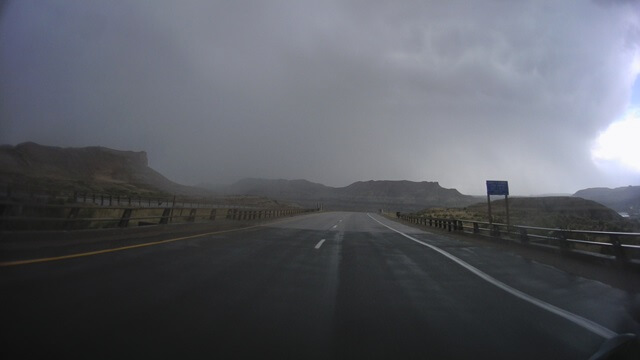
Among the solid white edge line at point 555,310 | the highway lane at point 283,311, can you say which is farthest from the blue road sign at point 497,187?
the solid white edge line at point 555,310

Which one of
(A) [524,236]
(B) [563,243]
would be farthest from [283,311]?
(A) [524,236]

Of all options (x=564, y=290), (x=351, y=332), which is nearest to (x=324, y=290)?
(x=351, y=332)

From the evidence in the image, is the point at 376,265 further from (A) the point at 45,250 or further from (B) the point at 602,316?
(A) the point at 45,250

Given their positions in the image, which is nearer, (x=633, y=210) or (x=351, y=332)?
(x=351, y=332)

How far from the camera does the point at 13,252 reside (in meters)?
10.8

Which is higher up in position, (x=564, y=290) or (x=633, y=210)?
(x=633, y=210)

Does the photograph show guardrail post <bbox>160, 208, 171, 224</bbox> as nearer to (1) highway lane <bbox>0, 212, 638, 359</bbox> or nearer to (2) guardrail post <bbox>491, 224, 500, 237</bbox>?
(1) highway lane <bbox>0, 212, 638, 359</bbox>

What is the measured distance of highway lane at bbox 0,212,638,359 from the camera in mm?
5031

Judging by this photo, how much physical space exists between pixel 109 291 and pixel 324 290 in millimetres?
3839

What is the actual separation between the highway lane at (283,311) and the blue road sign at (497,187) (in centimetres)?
1707

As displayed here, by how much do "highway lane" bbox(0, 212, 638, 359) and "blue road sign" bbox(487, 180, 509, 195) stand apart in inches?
672

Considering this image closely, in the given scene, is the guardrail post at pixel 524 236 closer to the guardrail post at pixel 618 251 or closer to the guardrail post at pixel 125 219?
the guardrail post at pixel 618 251

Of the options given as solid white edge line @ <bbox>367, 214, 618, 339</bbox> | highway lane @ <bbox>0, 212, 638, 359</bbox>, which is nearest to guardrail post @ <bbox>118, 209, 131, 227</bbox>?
highway lane @ <bbox>0, 212, 638, 359</bbox>

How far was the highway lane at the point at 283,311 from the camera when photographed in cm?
503
